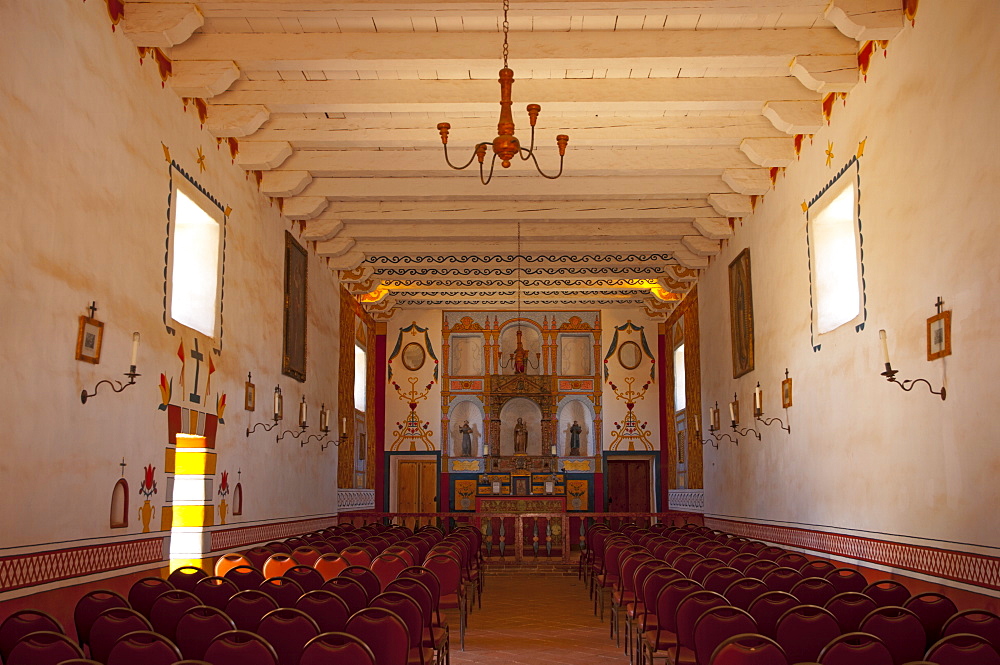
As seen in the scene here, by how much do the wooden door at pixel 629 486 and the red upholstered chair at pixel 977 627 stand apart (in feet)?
59.5

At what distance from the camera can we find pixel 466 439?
23.0 meters

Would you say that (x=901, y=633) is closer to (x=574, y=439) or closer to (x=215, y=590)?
(x=215, y=590)

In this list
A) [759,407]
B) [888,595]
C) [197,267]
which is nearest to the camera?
[888,595]

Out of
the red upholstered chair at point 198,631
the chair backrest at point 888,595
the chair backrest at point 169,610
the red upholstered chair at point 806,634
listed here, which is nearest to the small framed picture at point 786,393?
the chair backrest at point 888,595

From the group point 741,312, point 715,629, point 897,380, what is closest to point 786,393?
point 741,312

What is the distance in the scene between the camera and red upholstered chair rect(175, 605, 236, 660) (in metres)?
4.88

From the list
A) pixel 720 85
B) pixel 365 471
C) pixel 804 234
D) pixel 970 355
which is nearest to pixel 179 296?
pixel 720 85

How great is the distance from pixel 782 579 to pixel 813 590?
1.61ft

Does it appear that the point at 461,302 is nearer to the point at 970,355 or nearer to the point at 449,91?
the point at 449,91

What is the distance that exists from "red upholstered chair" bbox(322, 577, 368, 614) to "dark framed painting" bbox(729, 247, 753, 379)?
29.0 ft

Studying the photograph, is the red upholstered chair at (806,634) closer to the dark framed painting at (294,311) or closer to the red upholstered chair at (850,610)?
the red upholstered chair at (850,610)

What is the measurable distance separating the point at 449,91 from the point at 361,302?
11089 millimetres

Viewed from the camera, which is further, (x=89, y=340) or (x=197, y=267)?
(x=197, y=267)

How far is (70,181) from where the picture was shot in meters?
7.17
